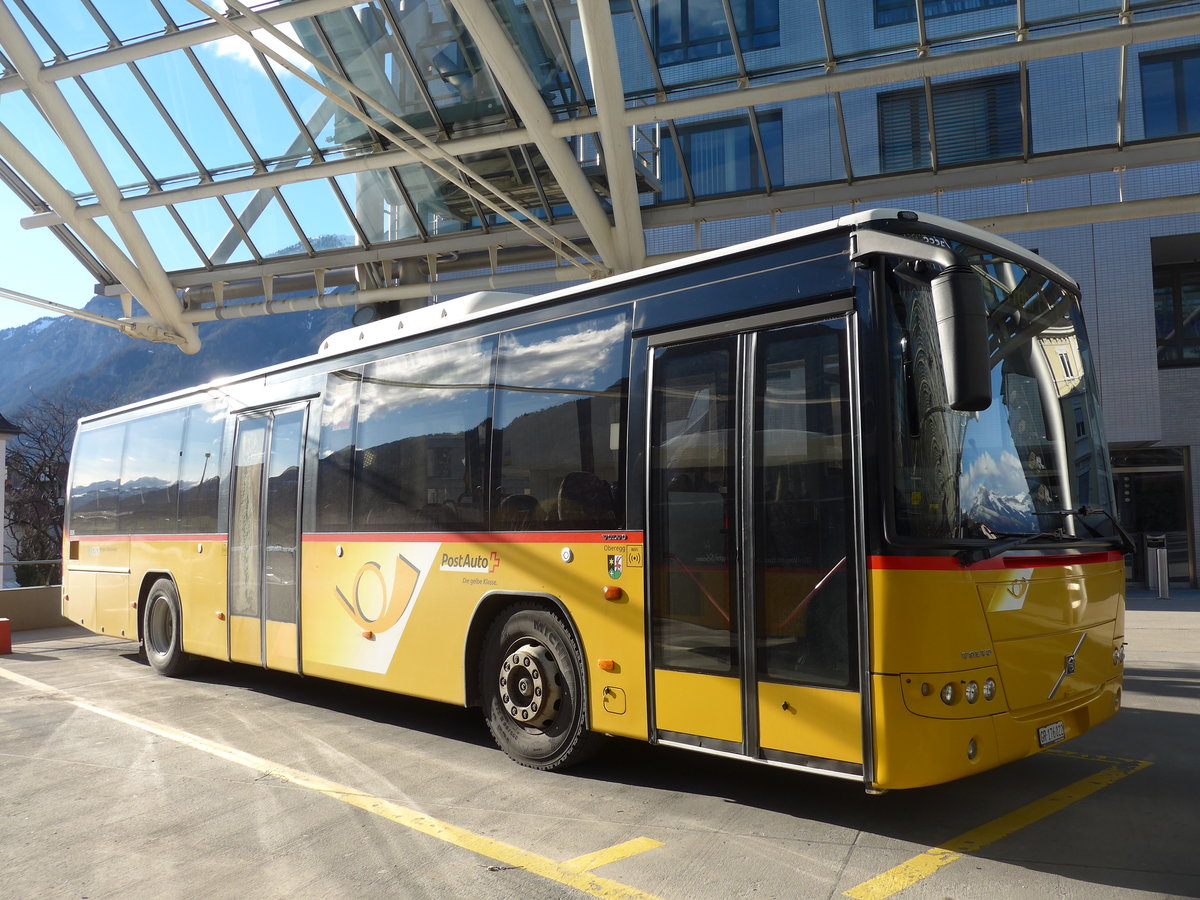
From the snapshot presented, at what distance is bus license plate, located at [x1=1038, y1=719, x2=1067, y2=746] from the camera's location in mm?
5148

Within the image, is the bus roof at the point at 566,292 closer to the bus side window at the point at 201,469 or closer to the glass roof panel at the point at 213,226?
the bus side window at the point at 201,469

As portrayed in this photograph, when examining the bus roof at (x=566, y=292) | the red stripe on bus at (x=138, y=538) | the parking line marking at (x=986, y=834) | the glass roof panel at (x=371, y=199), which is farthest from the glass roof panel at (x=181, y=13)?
the parking line marking at (x=986, y=834)

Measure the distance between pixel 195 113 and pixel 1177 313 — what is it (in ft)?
67.5

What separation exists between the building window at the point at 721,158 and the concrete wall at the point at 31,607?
12885mm

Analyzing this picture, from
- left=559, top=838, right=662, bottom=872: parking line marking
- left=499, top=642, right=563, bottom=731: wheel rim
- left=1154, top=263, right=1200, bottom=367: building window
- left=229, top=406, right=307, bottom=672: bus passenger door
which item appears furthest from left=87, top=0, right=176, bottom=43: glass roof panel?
left=1154, top=263, right=1200, bottom=367: building window

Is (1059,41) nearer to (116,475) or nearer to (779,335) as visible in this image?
(779,335)

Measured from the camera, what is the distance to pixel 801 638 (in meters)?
5.04

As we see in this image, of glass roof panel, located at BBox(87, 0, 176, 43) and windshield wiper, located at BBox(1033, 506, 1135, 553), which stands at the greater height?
glass roof panel, located at BBox(87, 0, 176, 43)

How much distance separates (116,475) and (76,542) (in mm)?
1658

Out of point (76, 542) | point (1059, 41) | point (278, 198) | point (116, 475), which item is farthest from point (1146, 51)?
point (76, 542)

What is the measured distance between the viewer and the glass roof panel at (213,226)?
59.4ft

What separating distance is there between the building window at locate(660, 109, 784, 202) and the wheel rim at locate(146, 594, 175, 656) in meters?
9.29

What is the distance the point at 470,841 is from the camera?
16.8ft

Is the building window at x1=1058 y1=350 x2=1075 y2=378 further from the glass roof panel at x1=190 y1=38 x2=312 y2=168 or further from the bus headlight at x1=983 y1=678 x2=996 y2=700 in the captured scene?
the glass roof panel at x1=190 y1=38 x2=312 y2=168
